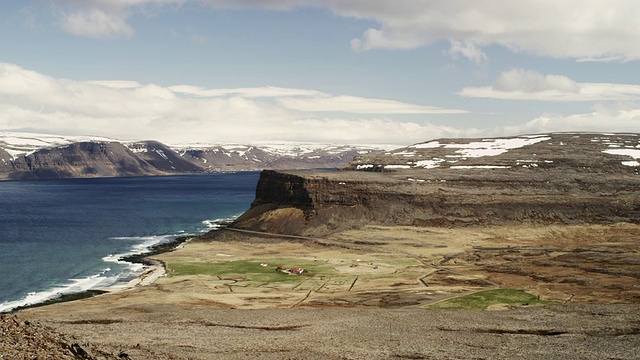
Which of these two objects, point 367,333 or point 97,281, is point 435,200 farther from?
point 367,333

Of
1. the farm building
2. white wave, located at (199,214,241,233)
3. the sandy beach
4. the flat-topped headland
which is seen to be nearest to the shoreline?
the sandy beach

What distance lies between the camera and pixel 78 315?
63.8 meters

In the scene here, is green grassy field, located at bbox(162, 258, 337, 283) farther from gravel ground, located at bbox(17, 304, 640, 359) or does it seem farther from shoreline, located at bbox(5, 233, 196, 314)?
gravel ground, located at bbox(17, 304, 640, 359)

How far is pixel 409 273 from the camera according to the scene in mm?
96125

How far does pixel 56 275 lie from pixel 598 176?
461 ft

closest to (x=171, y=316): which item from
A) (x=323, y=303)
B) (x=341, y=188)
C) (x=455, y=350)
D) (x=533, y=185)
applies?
(x=323, y=303)

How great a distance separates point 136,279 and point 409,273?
43913 mm

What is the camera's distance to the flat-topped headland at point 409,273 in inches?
2036

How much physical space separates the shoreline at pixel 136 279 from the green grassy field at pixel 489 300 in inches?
1868

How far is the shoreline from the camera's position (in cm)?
8350

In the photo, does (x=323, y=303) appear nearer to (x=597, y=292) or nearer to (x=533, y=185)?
(x=597, y=292)

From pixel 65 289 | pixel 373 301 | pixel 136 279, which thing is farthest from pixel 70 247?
pixel 373 301

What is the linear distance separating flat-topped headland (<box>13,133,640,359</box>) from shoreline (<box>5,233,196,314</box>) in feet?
8.21

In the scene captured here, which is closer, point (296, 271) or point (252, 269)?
point (296, 271)
